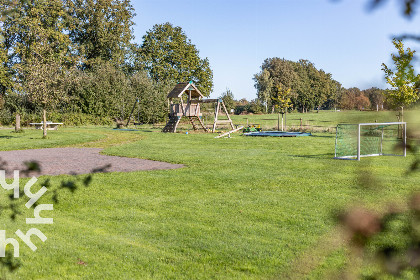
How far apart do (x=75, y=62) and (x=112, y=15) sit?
7699 millimetres

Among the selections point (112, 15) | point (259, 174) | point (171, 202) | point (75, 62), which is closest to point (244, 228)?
point (171, 202)

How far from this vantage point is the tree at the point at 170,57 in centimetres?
5047

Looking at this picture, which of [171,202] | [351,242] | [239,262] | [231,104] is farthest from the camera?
[231,104]

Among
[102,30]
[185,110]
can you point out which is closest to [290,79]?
[102,30]

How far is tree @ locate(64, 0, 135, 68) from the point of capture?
44906mm

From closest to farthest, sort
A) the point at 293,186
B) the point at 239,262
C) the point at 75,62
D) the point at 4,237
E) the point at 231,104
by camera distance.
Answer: the point at 239,262
the point at 4,237
the point at 293,186
the point at 75,62
the point at 231,104

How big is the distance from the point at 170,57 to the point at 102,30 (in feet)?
30.3

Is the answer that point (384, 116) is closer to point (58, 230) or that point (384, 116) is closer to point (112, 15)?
point (58, 230)

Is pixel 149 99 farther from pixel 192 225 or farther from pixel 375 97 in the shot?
pixel 375 97

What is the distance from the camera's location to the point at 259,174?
9625 millimetres

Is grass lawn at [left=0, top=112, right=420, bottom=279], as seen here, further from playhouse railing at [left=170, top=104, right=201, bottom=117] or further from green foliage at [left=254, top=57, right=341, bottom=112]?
green foliage at [left=254, top=57, right=341, bottom=112]

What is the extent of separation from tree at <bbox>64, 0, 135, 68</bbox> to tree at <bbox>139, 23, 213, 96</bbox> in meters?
3.12

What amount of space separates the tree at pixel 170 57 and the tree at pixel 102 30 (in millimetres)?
3123

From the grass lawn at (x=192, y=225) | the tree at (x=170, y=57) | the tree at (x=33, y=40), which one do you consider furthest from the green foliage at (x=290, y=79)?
the grass lawn at (x=192, y=225)
